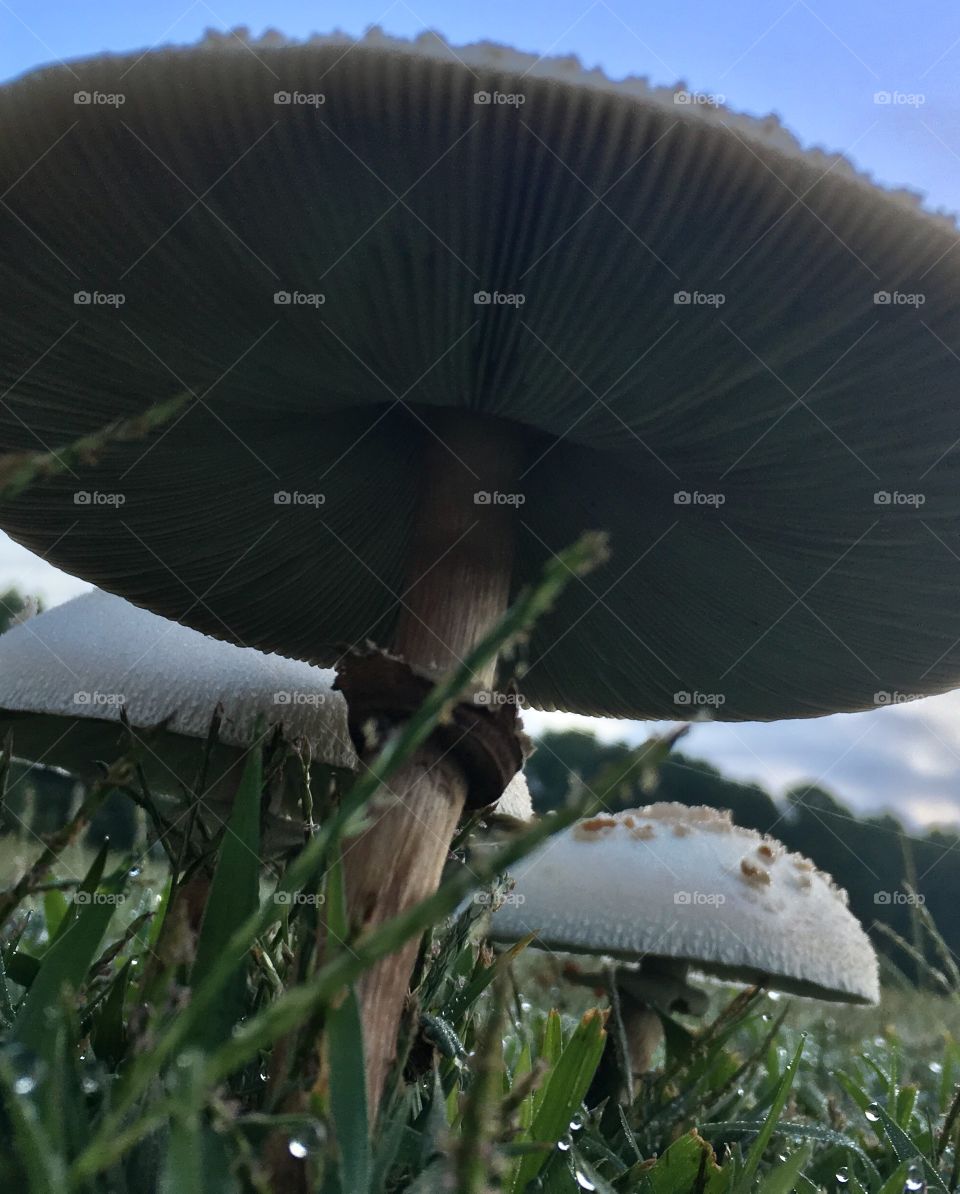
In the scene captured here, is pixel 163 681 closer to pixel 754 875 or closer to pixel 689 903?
pixel 689 903

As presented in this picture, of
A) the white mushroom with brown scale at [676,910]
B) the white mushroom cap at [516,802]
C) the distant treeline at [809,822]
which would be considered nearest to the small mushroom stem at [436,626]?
the white mushroom with brown scale at [676,910]

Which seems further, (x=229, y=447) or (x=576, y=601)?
(x=576, y=601)

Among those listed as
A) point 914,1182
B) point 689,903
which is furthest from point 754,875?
point 914,1182

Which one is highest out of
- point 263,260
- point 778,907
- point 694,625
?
point 263,260

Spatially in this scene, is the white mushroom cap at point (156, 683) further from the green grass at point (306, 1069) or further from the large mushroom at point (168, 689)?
the green grass at point (306, 1069)

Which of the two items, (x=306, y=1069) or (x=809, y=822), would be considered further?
(x=809, y=822)

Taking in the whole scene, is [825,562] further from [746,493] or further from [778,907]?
[778,907]

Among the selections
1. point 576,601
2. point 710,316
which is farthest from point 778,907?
point 710,316
